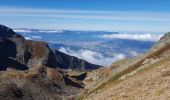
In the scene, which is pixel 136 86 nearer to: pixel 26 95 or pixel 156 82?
pixel 156 82

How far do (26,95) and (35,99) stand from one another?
359 centimetres

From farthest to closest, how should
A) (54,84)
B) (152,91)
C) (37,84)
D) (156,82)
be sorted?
(54,84), (37,84), (156,82), (152,91)

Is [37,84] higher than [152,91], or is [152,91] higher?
[152,91]

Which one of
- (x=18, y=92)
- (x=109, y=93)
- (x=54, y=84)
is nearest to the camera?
(x=109, y=93)

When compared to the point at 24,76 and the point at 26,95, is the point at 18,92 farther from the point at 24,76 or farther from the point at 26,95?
the point at 24,76

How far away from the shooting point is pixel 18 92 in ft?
495

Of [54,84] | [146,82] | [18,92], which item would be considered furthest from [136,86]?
[54,84]

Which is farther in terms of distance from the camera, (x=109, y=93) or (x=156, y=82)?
(x=109, y=93)

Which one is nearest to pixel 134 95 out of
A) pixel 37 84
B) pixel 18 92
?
pixel 18 92

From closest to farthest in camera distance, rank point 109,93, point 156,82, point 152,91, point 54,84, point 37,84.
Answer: point 152,91 < point 156,82 < point 109,93 < point 37,84 < point 54,84

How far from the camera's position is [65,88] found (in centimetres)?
19550

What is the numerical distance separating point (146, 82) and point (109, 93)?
9948 millimetres

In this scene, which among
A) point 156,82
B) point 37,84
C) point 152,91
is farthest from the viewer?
point 37,84

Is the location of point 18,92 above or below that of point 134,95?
below
